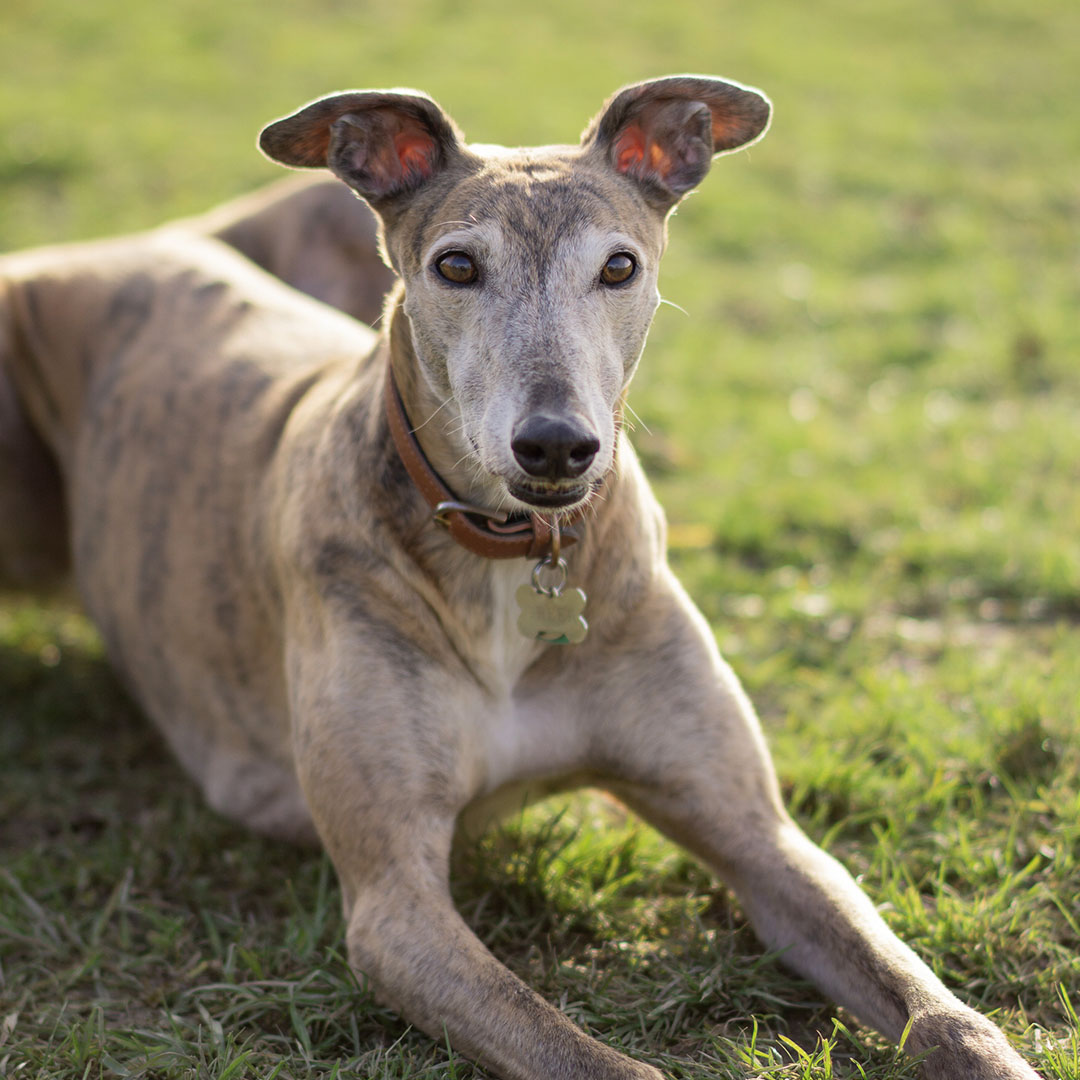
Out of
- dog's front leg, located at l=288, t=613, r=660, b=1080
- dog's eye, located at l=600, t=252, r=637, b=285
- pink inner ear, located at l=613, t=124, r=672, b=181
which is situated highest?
pink inner ear, located at l=613, t=124, r=672, b=181

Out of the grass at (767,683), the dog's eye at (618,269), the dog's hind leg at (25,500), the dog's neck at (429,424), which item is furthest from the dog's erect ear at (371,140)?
the dog's hind leg at (25,500)

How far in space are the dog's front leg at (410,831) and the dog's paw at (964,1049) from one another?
527 mm

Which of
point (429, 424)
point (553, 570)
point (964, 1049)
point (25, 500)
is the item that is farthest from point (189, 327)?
point (964, 1049)

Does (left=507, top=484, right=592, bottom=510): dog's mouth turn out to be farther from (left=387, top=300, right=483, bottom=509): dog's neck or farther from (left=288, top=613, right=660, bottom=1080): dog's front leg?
(left=288, top=613, right=660, bottom=1080): dog's front leg

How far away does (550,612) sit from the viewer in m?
3.04

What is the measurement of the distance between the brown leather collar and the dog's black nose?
428 millimetres

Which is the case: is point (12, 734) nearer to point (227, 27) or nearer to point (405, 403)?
point (405, 403)

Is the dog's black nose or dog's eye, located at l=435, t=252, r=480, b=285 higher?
dog's eye, located at l=435, t=252, r=480, b=285

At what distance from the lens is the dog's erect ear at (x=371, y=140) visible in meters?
3.00

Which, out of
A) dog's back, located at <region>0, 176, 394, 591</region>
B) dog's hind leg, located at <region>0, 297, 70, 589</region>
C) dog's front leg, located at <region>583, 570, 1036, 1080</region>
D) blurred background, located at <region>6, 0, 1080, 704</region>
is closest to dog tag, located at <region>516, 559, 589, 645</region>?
dog's front leg, located at <region>583, 570, 1036, 1080</region>

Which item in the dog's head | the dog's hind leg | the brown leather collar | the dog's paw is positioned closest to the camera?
the dog's paw

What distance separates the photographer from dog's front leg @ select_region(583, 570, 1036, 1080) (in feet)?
9.17

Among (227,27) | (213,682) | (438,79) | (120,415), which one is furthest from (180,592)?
(227,27)

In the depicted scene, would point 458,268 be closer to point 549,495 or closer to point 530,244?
point 530,244
